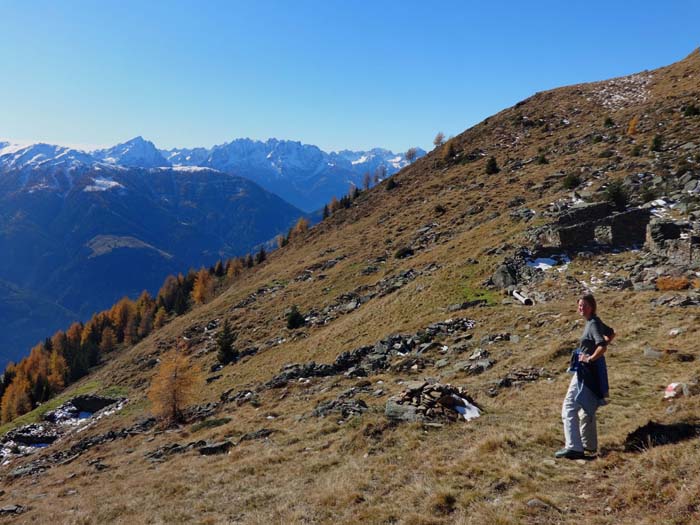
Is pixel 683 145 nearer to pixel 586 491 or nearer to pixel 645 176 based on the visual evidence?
pixel 645 176

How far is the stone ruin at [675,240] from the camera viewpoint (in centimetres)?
2536

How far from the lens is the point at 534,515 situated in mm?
7488

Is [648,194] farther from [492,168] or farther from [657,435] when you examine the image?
[492,168]

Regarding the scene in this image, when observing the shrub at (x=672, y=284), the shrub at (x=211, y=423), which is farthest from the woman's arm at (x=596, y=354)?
the shrub at (x=211, y=423)

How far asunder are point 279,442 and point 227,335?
33.7 metres

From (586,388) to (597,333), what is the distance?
1.20 m

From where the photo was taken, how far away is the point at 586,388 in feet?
29.5

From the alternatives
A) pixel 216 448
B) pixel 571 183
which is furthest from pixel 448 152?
pixel 216 448

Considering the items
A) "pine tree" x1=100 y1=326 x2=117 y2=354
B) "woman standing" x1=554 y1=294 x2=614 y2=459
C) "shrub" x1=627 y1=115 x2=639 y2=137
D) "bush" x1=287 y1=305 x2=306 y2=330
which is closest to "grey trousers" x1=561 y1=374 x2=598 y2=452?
"woman standing" x1=554 y1=294 x2=614 y2=459

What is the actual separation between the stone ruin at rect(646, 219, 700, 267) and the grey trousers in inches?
840

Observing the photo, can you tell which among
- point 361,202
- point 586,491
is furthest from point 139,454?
point 361,202

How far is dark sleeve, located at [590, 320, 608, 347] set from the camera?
888cm

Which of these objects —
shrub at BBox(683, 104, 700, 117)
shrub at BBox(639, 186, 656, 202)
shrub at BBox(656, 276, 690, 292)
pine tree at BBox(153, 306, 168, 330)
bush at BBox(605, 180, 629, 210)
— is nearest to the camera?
shrub at BBox(656, 276, 690, 292)

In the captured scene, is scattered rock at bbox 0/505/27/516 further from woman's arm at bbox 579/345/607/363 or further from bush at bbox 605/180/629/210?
bush at bbox 605/180/629/210
